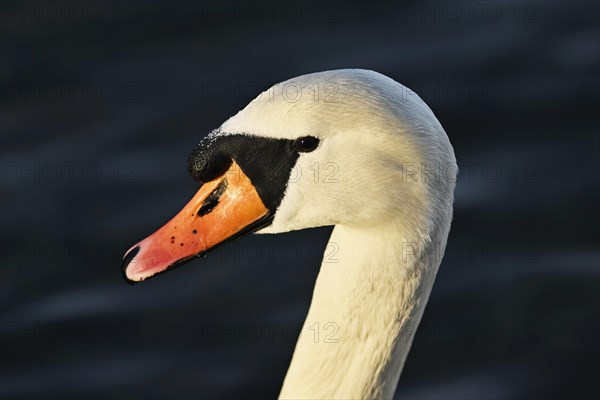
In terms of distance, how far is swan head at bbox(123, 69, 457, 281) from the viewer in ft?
13.6

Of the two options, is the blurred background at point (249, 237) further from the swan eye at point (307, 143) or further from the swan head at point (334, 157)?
the swan eye at point (307, 143)

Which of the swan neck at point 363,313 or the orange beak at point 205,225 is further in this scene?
the orange beak at point 205,225

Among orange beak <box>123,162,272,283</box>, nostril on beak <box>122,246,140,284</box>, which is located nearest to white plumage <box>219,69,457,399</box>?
orange beak <box>123,162,272,283</box>

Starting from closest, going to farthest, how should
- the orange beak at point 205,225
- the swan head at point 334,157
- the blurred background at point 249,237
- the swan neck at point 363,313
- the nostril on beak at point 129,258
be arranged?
the swan head at point 334,157
the swan neck at point 363,313
the orange beak at point 205,225
the nostril on beak at point 129,258
the blurred background at point 249,237

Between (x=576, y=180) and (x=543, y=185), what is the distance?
0.65ft

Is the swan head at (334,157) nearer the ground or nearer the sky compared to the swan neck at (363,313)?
nearer the sky

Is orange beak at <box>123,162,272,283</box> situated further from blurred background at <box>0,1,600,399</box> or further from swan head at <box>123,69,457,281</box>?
blurred background at <box>0,1,600,399</box>

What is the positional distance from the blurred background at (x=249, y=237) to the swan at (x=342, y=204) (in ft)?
7.07

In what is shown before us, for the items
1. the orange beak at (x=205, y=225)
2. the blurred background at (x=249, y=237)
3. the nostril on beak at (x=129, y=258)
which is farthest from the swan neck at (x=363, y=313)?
the blurred background at (x=249, y=237)

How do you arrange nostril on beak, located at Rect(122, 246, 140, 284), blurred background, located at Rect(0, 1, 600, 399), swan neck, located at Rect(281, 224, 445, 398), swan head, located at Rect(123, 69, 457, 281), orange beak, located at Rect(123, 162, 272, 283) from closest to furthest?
swan head, located at Rect(123, 69, 457, 281), swan neck, located at Rect(281, 224, 445, 398), orange beak, located at Rect(123, 162, 272, 283), nostril on beak, located at Rect(122, 246, 140, 284), blurred background, located at Rect(0, 1, 600, 399)

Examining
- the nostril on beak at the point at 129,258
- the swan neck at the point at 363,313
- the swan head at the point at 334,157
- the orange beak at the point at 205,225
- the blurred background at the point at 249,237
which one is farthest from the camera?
the blurred background at the point at 249,237

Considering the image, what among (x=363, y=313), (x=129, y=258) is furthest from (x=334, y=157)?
(x=129, y=258)

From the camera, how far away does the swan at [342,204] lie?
13.6 feet

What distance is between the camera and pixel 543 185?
7645 millimetres
